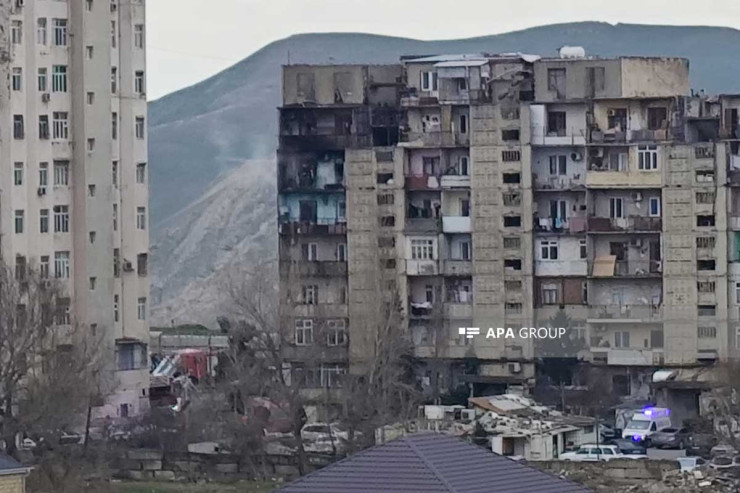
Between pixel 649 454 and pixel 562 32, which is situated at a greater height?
pixel 562 32

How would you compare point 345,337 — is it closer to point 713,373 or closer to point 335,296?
point 335,296

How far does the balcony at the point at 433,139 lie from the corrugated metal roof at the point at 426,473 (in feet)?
114

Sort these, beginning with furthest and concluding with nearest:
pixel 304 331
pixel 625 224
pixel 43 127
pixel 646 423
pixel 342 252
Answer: pixel 342 252 → pixel 304 331 → pixel 625 224 → pixel 43 127 → pixel 646 423

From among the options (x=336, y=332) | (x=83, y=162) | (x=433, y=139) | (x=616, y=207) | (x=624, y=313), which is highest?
(x=433, y=139)

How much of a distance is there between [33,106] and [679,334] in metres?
14.1

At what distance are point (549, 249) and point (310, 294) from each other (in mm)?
5235

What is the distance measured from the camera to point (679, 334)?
63.4 m

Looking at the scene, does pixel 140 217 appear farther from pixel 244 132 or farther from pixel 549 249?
pixel 244 132

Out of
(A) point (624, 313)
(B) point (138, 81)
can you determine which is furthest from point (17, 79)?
(A) point (624, 313)

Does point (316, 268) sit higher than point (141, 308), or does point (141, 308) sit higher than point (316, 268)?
point (316, 268)

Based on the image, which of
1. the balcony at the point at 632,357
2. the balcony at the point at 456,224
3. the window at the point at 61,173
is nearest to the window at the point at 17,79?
the window at the point at 61,173

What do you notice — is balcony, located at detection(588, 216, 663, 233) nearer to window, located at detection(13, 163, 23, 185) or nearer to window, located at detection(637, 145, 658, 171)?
window, located at detection(637, 145, 658, 171)

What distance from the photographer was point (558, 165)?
64.3 meters

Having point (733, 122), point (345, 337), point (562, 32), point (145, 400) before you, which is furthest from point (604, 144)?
point (562, 32)
